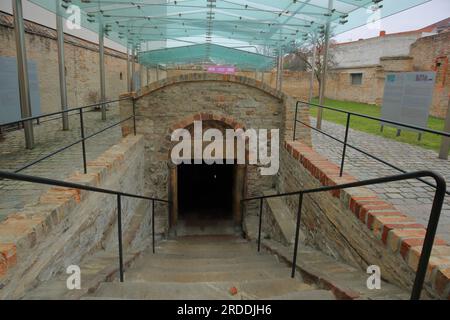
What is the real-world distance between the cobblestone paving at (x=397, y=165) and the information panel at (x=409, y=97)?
28.5 inches

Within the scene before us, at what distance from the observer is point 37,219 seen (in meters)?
2.62

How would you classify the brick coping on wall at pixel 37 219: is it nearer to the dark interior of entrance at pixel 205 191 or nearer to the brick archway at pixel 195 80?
the brick archway at pixel 195 80

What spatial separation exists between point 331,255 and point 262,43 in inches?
528

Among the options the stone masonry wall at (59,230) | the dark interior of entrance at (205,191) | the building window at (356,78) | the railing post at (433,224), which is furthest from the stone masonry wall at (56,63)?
the building window at (356,78)

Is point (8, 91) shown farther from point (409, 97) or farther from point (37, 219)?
point (409, 97)

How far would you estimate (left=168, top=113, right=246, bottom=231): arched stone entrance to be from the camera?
7324 mm

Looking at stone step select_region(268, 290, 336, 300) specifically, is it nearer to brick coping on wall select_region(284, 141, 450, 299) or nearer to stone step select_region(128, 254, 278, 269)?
brick coping on wall select_region(284, 141, 450, 299)

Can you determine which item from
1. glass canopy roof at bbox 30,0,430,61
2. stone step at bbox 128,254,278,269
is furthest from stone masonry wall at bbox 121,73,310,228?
stone step at bbox 128,254,278,269

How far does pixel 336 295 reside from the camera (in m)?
2.46

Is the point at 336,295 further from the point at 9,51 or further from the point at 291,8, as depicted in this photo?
the point at 9,51

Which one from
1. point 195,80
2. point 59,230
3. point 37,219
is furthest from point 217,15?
point 37,219

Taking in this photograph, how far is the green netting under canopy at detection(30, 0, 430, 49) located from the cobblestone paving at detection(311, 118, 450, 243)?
126 inches

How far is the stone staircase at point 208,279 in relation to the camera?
263 cm

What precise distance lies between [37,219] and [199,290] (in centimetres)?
158
